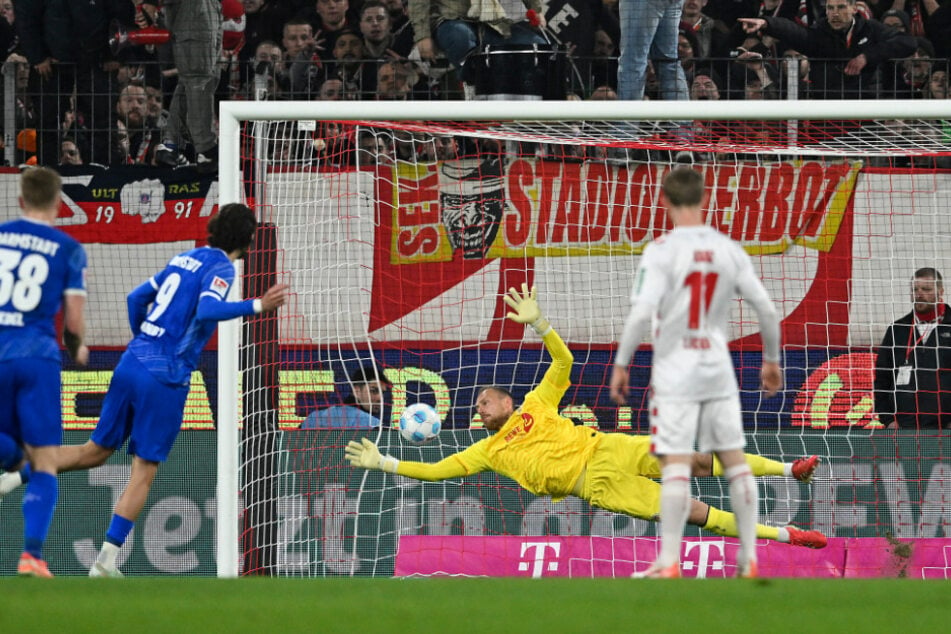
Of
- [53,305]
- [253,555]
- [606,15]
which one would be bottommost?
[253,555]

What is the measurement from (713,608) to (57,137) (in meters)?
8.23

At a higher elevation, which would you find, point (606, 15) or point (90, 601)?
point (606, 15)

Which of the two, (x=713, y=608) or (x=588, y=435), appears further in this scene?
(x=588, y=435)

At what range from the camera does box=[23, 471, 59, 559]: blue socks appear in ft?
19.6

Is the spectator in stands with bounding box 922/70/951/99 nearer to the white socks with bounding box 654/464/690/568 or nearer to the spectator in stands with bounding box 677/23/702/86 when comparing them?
the spectator in stands with bounding box 677/23/702/86

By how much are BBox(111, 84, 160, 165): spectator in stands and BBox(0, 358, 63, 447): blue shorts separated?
578cm

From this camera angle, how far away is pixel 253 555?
879 centimetres

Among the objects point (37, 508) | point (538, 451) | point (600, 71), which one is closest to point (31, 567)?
point (37, 508)

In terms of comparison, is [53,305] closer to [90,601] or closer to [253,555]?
[90,601]

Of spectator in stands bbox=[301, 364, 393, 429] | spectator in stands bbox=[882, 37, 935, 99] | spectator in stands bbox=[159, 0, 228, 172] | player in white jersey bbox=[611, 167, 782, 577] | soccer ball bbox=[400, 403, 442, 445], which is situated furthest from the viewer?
spectator in stands bbox=[882, 37, 935, 99]

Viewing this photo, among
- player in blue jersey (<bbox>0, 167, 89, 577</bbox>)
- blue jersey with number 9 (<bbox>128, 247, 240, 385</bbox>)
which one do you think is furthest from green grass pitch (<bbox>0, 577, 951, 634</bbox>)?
blue jersey with number 9 (<bbox>128, 247, 240, 385</bbox>)

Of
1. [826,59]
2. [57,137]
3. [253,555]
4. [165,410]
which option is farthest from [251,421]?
[826,59]

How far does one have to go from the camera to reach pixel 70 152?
11.3m

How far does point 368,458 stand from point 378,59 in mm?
4672
